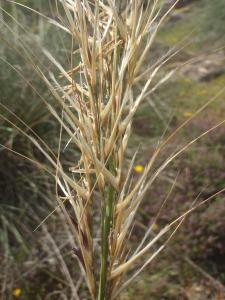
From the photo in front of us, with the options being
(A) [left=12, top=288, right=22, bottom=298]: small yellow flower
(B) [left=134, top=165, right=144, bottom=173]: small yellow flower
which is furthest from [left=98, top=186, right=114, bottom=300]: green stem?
(B) [left=134, top=165, right=144, bottom=173]: small yellow flower

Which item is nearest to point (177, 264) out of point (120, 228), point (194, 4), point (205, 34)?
point (120, 228)

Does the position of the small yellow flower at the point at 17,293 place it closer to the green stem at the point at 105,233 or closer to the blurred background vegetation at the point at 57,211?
the blurred background vegetation at the point at 57,211

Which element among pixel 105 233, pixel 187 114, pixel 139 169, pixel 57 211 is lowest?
pixel 187 114

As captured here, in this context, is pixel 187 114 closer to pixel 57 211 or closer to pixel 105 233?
pixel 57 211

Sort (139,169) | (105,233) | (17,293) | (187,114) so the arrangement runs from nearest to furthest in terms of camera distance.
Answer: (105,233)
(17,293)
(139,169)
(187,114)

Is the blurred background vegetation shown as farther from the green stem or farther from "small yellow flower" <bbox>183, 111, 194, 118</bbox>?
the green stem

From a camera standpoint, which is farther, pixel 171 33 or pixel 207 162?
pixel 171 33

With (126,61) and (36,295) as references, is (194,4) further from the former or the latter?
(126,61)

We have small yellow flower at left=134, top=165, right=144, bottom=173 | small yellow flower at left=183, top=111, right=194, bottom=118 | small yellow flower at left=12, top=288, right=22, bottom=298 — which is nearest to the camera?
small yellow flower at left=12, top=288, right=22, bottom=298

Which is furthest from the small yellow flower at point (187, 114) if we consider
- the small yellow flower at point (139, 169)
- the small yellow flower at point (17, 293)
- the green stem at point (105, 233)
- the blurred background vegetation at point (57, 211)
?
the green stem at point (105, 233)

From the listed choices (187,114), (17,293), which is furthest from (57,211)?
(187,114)

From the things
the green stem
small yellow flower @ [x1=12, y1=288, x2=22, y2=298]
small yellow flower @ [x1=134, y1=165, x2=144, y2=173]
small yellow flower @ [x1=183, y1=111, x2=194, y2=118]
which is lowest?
small yellow flower @ [x1=183, y1=111, x2=194, y2=118]
